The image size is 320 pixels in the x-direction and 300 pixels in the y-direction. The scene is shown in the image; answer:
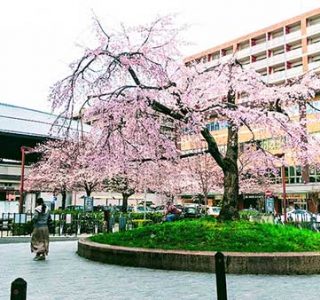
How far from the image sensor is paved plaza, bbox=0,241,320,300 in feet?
23.8

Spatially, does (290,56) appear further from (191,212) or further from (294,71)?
(191,212)

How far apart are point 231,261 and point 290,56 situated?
165 ft

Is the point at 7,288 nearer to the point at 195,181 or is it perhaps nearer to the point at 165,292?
the point at 165,292

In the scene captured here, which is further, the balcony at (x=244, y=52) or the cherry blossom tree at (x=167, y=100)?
the balcony at (x=244, y=52)

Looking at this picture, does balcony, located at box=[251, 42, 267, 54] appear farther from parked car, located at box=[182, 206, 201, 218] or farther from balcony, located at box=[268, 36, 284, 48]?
parked car, located at box=[182, 206, 201, 218]

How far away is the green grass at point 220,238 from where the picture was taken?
1087cm

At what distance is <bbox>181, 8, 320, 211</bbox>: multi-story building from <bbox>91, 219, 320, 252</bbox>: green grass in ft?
119

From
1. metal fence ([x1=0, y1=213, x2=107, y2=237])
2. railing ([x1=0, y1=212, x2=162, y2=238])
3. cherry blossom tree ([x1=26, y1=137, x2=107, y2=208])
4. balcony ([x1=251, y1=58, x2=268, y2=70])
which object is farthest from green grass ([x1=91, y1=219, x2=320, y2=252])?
balcony ([x1=251, y1=58, x2=268, y2=70])

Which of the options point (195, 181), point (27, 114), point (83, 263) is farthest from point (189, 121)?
point (195, 181)

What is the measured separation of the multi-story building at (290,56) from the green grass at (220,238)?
119ft

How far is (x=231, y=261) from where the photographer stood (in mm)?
9727

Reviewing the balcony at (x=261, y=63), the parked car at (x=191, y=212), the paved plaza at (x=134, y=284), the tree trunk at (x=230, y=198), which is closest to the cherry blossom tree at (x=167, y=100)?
the tree trunk at (x=230, y=198)

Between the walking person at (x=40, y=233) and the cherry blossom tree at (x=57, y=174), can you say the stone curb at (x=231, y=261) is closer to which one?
the walking person at (x=40, y=233)

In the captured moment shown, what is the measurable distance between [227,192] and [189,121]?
2372 mm
